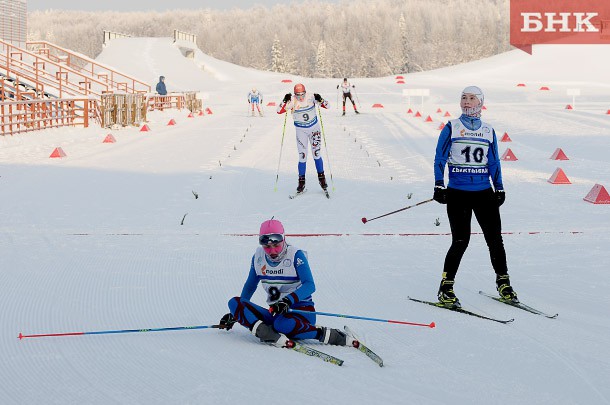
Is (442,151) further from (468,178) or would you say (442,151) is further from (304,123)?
(304,123)

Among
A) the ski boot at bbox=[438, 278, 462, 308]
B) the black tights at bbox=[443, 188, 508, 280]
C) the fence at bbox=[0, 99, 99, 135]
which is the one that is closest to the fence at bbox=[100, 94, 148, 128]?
the fence at bbox=[0, 99, 99, 135]

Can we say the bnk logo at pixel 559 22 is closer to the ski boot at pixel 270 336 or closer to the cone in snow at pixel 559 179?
the cone in snow at pixel 559 179

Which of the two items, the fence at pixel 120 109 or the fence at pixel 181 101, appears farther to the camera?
the fence at pixel 181 101

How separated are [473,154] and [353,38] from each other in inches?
6574

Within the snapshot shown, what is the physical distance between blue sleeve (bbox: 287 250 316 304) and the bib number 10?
5.85ft

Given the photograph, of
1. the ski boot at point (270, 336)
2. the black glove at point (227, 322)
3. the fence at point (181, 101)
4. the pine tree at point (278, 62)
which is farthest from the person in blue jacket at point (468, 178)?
the pine tree at point (278, 62)

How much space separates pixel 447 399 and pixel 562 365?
981mm

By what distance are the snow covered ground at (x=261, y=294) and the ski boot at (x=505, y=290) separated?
0.46 ft

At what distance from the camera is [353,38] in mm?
169625

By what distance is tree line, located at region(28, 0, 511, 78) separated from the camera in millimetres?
154000

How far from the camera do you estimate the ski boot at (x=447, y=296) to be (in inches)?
246

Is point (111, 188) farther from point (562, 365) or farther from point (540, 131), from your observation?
point (540, 131)

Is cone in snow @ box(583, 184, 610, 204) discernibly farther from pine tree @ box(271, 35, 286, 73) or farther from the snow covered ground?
pine tree @ box(271, 35, 286, 73)

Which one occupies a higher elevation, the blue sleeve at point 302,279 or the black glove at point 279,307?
Answer: the blue sleeve at point 302,279
